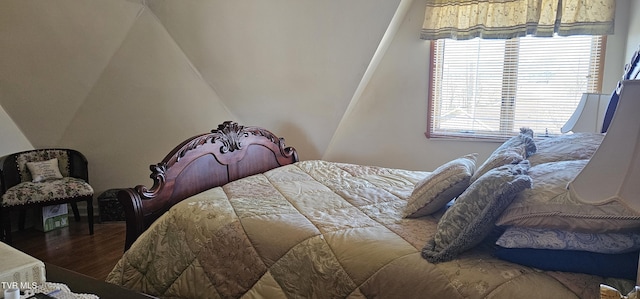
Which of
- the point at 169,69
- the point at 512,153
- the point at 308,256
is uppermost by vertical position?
the point at 169,69

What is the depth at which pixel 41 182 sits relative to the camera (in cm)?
366

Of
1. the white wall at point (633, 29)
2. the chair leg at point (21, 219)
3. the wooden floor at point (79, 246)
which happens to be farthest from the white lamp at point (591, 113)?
the chair leg at point (21, 219)

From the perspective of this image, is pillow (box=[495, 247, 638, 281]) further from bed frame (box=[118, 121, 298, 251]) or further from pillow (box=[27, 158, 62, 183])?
pillow (box=[27, 158, 62, 183])

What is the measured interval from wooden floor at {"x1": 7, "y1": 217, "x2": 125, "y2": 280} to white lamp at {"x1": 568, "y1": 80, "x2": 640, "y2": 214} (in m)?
2.93

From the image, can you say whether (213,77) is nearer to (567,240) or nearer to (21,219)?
(21,219)

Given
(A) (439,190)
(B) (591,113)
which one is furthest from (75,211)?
(B) (591,113)

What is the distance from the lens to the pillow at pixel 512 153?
1925 mm

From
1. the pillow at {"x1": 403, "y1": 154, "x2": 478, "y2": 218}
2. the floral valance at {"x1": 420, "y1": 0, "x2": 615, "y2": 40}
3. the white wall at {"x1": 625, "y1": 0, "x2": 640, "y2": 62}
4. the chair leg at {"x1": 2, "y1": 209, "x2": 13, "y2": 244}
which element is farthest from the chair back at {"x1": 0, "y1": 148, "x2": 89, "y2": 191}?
the white wall at {"x1": 625, "y1": 0, "x2": 640, "y2": 62}

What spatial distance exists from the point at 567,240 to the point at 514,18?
242 centimetres

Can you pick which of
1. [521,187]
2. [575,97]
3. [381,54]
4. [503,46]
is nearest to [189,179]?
[521,187]

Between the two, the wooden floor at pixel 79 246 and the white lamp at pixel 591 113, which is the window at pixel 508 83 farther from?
the wooden floor at pixel 79 246

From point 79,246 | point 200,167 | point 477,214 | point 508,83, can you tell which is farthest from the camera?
point 508,83

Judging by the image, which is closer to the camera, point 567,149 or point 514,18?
point 567,149

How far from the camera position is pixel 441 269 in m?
1.51
